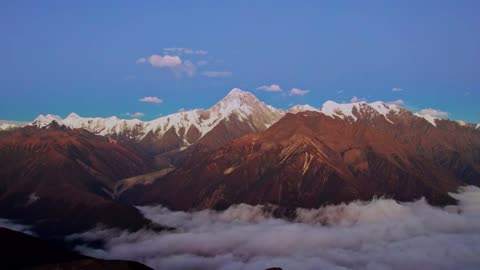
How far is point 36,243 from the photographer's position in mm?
182125

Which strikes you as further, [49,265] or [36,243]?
[36,243]

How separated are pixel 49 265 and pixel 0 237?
38965 mm

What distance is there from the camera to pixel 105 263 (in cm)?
14612

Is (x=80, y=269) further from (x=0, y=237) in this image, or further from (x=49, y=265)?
(x=0, y=237)

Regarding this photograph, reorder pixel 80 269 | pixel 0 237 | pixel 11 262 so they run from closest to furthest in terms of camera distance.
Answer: pixel 80 269, pixel 11 262, pixel 0 237

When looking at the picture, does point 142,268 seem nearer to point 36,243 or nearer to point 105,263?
point 105,263

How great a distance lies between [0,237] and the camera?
579ft

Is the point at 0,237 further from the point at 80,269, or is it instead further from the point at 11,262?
the point at 80,269

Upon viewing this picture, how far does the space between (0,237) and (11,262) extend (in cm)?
1749

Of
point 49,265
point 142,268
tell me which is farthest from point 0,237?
point 142,268

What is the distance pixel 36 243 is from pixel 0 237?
33.1 ft

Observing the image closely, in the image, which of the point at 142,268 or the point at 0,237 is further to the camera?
the point at 0,237

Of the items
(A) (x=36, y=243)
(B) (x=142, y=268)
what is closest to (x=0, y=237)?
(A) (x=36, y=243)

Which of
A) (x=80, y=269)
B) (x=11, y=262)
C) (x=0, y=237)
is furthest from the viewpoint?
(x=0, y=237)
